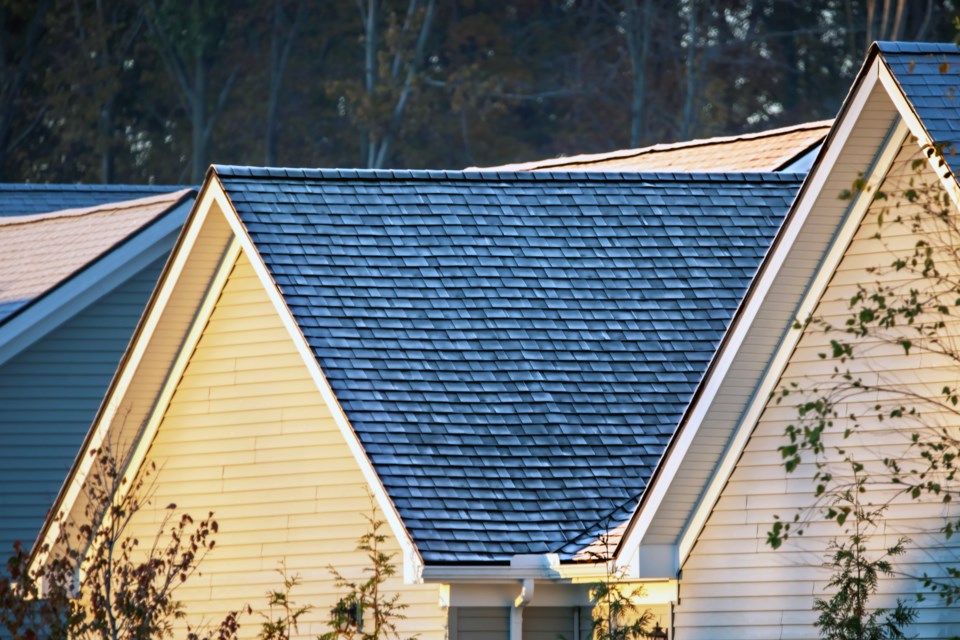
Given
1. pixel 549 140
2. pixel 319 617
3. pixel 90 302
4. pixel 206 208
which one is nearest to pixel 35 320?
pixel 90 302

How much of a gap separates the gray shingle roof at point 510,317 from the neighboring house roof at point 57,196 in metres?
10.9

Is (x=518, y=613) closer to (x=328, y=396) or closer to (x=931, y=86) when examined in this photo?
(x=328, y=396)

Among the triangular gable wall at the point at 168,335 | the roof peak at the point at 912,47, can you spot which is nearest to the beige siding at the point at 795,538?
the roof peak at the point at 912,47

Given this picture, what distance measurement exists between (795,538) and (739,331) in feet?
4.65

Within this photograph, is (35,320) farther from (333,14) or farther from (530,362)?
(333,14)

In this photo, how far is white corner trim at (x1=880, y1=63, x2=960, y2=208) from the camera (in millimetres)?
11000

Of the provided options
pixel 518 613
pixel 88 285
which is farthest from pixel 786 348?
pixel 88 285

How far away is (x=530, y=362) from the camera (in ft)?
48.2

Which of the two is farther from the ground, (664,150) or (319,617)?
(664,150)

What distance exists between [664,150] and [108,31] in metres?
31.9

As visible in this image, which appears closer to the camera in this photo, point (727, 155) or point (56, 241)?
point (727, 155)

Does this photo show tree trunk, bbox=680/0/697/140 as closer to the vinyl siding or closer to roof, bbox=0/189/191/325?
roof, bbox=0/189/191/325

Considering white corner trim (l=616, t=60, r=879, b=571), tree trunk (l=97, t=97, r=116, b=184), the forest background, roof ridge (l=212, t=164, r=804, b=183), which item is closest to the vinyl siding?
roof ridge (l=212, t=164, r=804, b=183)

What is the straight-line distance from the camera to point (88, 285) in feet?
66.7
